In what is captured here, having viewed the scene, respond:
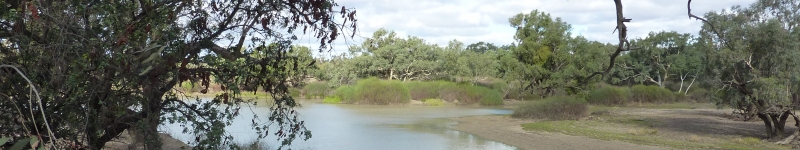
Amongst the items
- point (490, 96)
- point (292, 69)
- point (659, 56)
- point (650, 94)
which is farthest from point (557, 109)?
point (292, 69)

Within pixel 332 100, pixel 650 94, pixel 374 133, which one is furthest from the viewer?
pixel 650 94

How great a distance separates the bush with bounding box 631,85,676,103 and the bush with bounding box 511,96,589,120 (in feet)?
43.7

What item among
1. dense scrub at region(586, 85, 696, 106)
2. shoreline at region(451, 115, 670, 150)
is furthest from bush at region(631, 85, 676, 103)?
shoreline at region(451, 115, 670, 150)

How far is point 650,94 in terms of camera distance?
41156mm

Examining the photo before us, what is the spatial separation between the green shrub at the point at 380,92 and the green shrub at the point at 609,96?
987 cm

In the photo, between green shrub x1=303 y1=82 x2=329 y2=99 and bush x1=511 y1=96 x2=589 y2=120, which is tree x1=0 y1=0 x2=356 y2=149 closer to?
bush x1=511 y1=96 x2=589 y2=120

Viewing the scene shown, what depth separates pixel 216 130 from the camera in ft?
20.2

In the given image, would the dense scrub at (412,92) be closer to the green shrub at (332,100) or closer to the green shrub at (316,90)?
the green shrub at (332,100)

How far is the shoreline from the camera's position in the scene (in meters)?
18.3

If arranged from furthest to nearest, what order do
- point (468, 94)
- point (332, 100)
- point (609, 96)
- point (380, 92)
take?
point (468, 94)
point (332, 100)
point (380, 92)
point (609, 96)

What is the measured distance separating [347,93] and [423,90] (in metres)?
Answer: 4.42

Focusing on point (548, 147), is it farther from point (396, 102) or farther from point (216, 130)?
point (396, 102)

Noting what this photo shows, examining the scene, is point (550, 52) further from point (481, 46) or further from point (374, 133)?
point (481, 46)

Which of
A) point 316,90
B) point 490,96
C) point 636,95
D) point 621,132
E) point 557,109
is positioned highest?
point 316,90
